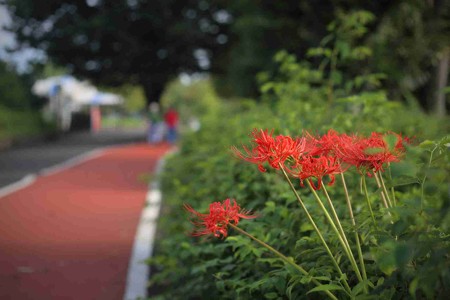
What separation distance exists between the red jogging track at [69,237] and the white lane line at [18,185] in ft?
0.69

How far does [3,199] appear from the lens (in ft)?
43.0

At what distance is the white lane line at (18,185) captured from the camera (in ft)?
46.9

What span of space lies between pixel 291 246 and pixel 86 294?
296 centimetres

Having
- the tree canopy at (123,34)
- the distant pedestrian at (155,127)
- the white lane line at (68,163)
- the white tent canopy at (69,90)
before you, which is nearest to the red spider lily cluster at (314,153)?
the white lane line at (68,163)

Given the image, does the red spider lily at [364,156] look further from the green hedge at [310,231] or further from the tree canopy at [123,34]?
the tree canopy at [123,34]

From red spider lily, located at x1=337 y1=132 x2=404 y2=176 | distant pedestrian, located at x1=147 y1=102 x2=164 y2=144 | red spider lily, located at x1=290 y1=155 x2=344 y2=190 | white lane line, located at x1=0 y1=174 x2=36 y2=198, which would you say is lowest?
distant pedestrian, located at x1=147 y1=102 x2=164 y2=144

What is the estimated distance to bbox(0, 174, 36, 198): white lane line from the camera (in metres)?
14.3

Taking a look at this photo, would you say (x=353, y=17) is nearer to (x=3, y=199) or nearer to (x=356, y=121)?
(x=356, y=121)

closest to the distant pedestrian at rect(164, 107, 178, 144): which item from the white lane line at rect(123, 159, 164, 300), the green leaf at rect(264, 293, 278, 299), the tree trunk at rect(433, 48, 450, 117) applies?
the tree trunk at rect(433, 48, 450, 117)

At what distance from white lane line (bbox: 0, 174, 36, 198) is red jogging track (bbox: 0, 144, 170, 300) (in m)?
0.21

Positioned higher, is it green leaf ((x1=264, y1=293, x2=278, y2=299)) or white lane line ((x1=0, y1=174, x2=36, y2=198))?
green leaf ((x1=264, y1=293, x2=278, y2=299))

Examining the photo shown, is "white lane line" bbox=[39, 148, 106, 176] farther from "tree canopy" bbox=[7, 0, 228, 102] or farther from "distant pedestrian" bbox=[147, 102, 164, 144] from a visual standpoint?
"tree canopy" bbox=[7, 0, 228, 102]

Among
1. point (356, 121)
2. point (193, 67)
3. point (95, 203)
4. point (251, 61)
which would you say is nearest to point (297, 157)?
point (356, 121)

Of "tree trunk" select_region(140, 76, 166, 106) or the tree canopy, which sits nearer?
the tree canopy
